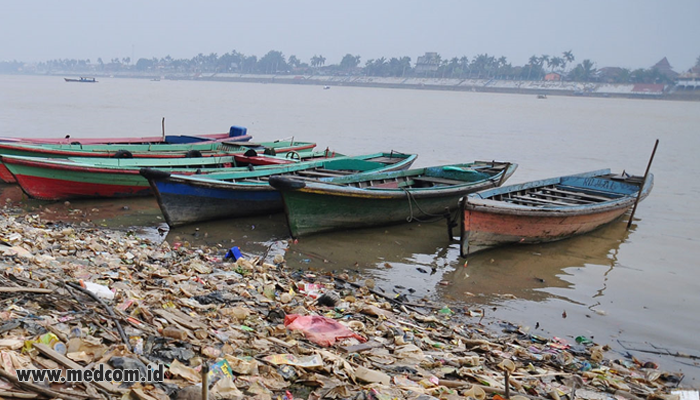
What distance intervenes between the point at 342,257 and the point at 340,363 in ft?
16.6

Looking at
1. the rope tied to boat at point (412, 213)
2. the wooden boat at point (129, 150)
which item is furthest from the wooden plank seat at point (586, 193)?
the wooden boat at point (129, 150)

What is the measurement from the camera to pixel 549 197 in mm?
11875

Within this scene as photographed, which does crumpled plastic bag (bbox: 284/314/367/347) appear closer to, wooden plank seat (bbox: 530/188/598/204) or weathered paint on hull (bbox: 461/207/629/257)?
weathered paint on hull (bbox: 461/207/629/257)

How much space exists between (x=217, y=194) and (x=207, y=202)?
8.9 inches

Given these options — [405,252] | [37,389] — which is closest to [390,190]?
[405,252]

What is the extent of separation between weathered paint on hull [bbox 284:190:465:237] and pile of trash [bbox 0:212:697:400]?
218 centimetres

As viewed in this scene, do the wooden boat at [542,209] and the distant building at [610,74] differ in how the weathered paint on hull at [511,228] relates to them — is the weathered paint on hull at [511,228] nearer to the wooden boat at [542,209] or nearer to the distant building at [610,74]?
the wooden boat at [542,209]

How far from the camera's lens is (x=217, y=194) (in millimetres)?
10414

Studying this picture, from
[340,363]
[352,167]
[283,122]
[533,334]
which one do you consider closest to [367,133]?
[283,122]

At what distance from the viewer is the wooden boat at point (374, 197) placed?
31.5ft

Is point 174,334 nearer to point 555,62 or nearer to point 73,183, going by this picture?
point 73,183

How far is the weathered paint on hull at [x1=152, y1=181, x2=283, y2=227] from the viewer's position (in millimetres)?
9961

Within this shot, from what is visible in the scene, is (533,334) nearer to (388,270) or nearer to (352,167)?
(388,270)

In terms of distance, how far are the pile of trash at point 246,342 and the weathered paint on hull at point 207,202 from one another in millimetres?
2429
